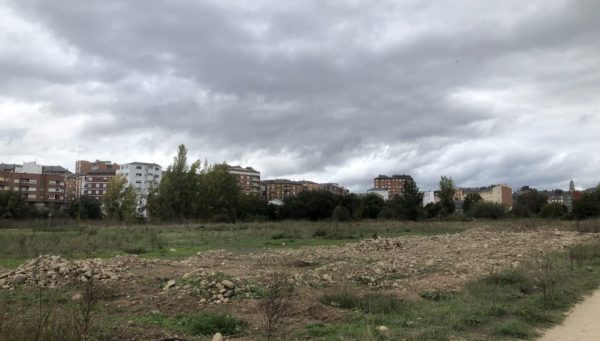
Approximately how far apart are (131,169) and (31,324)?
157 m

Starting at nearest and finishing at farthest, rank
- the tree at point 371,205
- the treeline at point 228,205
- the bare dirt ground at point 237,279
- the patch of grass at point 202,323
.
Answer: the patch of grass at point 202,323 < the bare dirt ground at point 237,279 < the treeline at point 228,205 < the tree at point 371,205

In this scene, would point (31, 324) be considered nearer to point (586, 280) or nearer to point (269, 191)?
point (586, 280)

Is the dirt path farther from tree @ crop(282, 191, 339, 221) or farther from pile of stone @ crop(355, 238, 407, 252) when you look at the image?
tree @ crop(282, 191, 339, 221)

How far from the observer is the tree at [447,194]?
286 ft

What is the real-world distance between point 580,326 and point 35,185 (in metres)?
153

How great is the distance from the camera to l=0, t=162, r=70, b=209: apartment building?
133125 mm

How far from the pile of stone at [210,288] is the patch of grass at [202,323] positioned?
54.6 inches

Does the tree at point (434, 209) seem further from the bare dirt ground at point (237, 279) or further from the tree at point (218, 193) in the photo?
the bare dirt ground at point (237, 279)

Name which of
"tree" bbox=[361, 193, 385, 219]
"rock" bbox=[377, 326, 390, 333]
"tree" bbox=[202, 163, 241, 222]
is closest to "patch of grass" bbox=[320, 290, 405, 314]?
"rock" bbox=[377, 326, 390, 333]

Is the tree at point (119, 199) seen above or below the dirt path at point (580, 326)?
above

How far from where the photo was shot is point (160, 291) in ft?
37.4

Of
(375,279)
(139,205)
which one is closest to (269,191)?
(139,205)

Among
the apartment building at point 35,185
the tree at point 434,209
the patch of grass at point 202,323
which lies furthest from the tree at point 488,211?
the apartment building at point 35,185

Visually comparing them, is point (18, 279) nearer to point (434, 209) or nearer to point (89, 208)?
point (434, 209)
